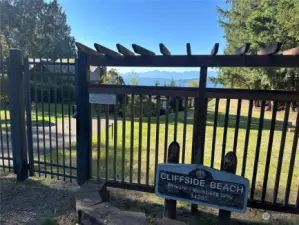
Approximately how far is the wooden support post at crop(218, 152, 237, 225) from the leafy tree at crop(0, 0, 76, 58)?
29.7 metres

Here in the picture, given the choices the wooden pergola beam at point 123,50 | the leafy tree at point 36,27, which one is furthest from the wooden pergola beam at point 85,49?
the leafy tree at point 36,27

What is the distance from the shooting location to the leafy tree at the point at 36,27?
29672 mm

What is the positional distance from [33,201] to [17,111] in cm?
145

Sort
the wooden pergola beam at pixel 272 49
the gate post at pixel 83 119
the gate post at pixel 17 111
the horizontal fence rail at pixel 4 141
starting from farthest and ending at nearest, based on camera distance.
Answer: the horizontal fence rail at pixel 4 141 < the gate post at pixel 17 111 < the gate post at pixel 83 119 < the wooden pergola beam at pixel 272 49

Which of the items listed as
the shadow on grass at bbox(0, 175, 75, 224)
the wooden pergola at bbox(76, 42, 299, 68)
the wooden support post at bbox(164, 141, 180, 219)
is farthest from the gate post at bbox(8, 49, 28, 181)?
the wooden support post at bbox(164, 141, 180, 219)

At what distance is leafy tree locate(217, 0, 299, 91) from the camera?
8969 mm

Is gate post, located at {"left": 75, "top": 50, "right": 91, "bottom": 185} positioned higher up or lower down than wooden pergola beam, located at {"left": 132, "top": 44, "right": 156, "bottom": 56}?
lower down

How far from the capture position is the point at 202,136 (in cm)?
264

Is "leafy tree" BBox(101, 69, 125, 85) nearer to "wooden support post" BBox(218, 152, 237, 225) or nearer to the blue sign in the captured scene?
the blue sign

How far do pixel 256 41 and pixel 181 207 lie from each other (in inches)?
456

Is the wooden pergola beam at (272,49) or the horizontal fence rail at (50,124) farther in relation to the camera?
the horizontal fence rail at (50,124)

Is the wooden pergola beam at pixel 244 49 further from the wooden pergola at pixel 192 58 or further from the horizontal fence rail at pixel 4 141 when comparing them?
the horizontal fence rail at pixel 4 141

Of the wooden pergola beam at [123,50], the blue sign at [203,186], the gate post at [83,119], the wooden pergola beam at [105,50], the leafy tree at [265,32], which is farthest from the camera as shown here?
the leafy tree at [265,32]

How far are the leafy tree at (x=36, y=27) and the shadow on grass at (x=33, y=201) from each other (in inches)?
1093
